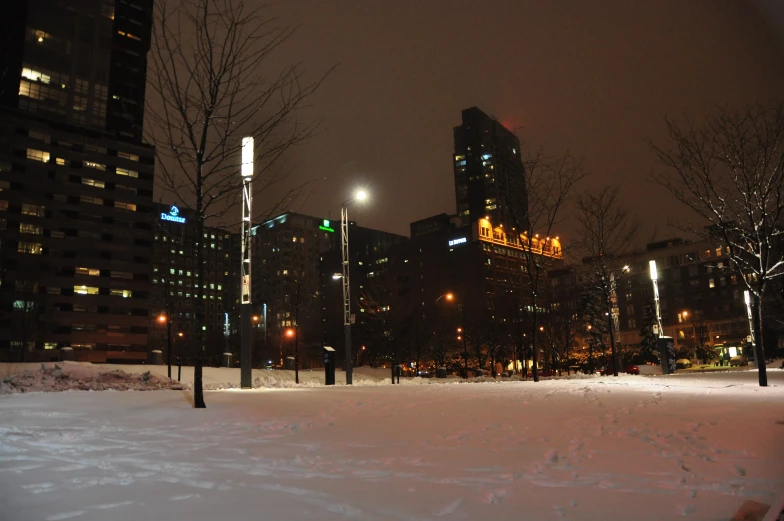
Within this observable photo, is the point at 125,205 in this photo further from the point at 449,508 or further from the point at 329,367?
the point at 449,508

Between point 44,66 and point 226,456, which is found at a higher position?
point 44,66

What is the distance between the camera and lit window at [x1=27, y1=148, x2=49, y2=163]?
9194cm

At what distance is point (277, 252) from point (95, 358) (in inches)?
3026

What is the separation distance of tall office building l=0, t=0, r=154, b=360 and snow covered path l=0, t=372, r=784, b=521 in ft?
290

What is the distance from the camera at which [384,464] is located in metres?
5.43

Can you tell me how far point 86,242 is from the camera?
96062mm

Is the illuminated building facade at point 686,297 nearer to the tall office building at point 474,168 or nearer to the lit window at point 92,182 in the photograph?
the tall office building at point 474,168

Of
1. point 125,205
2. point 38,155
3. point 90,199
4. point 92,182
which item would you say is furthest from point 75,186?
point 125,205

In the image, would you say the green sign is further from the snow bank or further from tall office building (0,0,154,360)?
tall office building (0,0,154,360)

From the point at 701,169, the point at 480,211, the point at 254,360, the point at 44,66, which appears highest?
the point at 44,66

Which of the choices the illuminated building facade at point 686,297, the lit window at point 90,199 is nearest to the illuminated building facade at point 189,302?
the lit window at point 90,199

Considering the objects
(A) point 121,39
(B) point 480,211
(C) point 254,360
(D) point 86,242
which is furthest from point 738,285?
(A) point 121,39

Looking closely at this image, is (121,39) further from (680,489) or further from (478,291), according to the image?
(680,489)

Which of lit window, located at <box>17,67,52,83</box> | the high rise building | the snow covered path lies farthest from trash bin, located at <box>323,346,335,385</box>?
the high rise building
